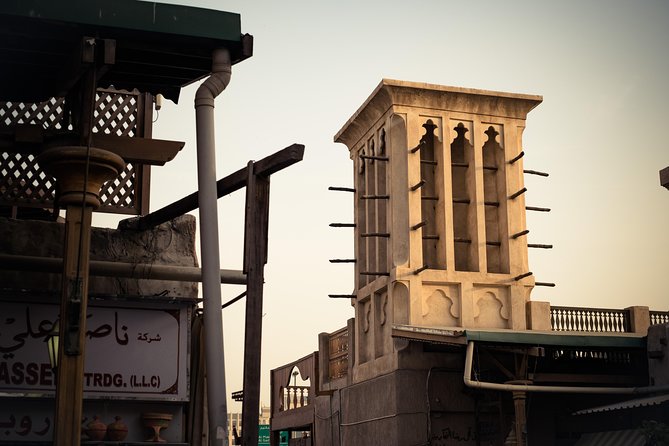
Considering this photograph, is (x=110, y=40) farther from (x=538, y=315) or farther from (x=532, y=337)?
(x=538, y=315)

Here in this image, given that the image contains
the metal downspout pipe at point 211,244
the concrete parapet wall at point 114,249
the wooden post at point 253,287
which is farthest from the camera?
the concrete parapet wall at point 114,249

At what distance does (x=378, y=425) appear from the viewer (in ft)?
70.6

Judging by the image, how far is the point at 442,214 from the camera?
22.3m

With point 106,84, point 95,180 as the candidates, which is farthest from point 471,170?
point 95,180

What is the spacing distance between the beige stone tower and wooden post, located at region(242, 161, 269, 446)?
12.0 meters

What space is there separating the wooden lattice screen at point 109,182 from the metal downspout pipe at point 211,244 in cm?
185

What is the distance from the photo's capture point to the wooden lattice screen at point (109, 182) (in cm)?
1077

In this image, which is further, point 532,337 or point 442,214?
point 442,214

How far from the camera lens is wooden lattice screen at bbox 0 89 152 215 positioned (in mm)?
10773

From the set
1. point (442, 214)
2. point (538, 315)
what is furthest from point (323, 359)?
point (538, 315)

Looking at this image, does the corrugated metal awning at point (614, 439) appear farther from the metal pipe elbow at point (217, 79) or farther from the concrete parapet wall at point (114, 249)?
the metal pipe elbow at point (217, 79)

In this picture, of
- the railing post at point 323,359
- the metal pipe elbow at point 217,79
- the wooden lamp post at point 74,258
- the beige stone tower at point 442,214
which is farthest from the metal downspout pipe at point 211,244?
the railing post at point 323,359

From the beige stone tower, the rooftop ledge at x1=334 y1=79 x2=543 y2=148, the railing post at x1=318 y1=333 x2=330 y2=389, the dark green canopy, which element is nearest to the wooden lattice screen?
the dark green canopy

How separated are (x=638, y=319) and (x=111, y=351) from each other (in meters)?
13.9
